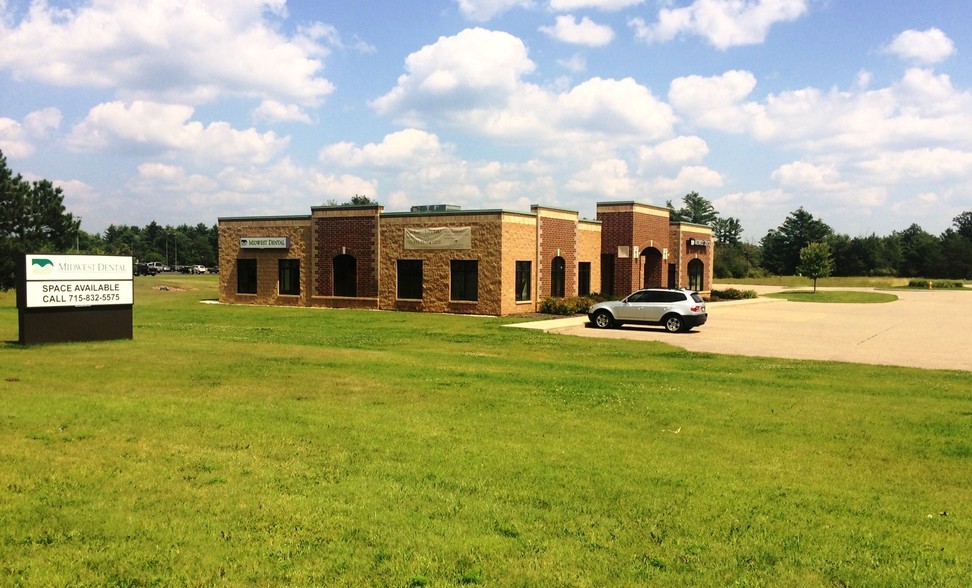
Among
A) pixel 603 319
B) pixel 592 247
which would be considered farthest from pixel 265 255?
pixel 603 319

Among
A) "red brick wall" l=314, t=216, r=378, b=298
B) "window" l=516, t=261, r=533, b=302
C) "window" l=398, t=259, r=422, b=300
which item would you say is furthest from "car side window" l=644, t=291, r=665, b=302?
"red brick wall" l=314, t=216, r=378, b=298

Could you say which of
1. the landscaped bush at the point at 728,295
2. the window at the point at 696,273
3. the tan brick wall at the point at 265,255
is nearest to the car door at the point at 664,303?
the tan brick wall at the point at 265,255

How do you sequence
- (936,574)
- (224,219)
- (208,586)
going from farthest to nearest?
(224,219), (936,574), (208,586)

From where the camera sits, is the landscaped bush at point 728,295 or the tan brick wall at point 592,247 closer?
the tan brick wall at point 592,247

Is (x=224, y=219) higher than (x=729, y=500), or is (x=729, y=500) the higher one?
(x=224, y=219)

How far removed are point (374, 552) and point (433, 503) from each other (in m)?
1.17

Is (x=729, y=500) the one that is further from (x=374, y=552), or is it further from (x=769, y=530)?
(x=374, y=552)

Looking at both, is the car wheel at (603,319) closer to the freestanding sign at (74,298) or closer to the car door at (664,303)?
the car door at (664,303)

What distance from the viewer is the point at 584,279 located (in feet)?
139

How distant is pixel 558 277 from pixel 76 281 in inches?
975

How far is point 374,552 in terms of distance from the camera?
211 inches

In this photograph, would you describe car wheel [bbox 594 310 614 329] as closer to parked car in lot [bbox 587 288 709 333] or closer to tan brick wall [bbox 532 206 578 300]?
parked car in lot [bbox 587 288 709 333]

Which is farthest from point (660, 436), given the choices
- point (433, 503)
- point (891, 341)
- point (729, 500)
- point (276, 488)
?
point (891, 341)

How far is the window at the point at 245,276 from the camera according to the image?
43.2m
